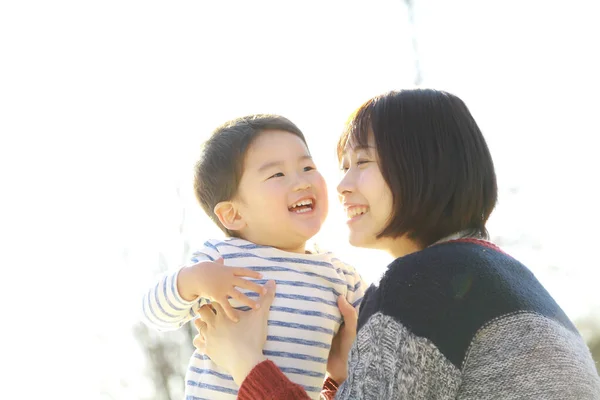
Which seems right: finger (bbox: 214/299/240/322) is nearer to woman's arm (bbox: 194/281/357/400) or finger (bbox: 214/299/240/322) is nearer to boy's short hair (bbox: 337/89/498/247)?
woman's arm (bbox: 194/281/357/400)

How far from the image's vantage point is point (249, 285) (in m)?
2.28

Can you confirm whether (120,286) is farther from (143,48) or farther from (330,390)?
(330,390)

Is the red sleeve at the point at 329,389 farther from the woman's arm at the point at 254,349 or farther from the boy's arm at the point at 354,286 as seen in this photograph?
the boy's arm at the point at 354,286

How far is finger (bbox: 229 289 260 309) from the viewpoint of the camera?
7.43ft

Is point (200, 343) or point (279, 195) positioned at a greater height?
point (279, 195)

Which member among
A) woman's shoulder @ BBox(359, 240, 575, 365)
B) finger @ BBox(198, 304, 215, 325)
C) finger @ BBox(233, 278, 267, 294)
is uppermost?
finger @ BBox(233, 278, 267, 294)

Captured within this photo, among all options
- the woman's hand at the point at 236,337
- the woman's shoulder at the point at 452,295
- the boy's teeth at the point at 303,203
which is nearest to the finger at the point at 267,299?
the woman's hand at the point at 236,337

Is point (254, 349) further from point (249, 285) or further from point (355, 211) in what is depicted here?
point (355, 211)

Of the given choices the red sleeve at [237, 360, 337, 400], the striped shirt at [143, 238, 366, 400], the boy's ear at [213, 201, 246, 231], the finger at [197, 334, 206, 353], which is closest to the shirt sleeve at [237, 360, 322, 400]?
the red sleeve at [237, 360, 337, 400]

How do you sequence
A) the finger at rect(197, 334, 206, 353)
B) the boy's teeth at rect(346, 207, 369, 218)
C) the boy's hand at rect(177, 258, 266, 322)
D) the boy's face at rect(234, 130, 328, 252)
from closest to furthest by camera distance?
the boy's teeth at rect(346, 207, 369, 218) < the boy's hand at rect(177, 258, 266, 322) < the finger at rect(197, 334, 206, 353) < the boy's face at rect(234, 130, 328, 252)

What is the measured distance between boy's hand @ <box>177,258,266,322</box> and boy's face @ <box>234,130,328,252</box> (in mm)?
222

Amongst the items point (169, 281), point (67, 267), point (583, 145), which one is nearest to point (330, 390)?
point (169, 281)

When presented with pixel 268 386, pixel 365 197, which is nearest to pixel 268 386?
pixel 268 386

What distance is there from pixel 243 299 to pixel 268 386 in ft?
1.08
